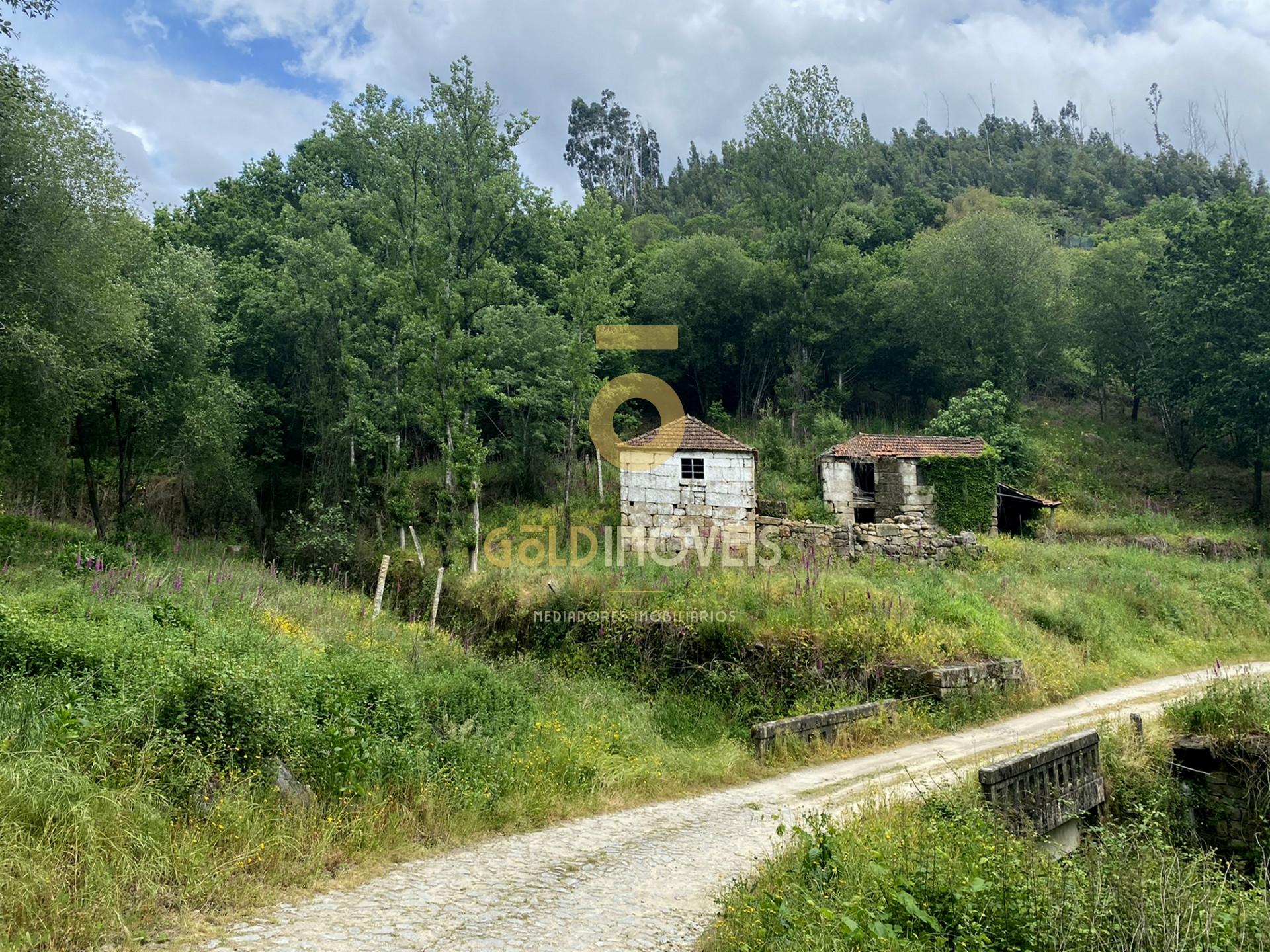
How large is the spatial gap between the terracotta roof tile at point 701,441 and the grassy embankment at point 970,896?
61.2ft

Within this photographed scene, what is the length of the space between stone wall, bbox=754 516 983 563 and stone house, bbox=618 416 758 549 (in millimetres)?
2086

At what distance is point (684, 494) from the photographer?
25172mm

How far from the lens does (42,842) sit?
523cm

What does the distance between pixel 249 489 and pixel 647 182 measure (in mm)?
70396

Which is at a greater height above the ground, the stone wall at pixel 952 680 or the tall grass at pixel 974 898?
the tall grass at pixel 974 898

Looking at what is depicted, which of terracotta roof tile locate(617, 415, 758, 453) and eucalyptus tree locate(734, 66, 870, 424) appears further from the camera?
eucalyptus tree locate(734, 66, 870, 424)

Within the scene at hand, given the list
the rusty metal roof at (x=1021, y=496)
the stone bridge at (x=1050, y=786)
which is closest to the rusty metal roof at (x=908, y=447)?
the rusty metal roof at (x=1021, y=496)

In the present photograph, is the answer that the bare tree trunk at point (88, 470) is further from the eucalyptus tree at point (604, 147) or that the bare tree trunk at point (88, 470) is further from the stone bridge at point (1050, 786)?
the eucalyptus tree at point (604, 147)

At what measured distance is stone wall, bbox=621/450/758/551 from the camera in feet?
82.0

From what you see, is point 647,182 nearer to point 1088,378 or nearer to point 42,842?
point 1088,378

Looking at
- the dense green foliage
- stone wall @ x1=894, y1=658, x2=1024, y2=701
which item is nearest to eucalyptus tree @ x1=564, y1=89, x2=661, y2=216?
the dense green foliage

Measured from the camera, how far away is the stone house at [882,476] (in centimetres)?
2641

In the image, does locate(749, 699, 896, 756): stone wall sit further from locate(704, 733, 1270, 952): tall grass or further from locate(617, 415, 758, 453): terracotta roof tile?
locate(617, 415, 758, 453): terracotta roof tile

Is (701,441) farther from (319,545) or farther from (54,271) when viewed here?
(54,271)
